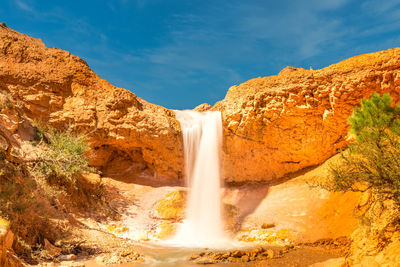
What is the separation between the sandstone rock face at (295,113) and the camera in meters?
12.7

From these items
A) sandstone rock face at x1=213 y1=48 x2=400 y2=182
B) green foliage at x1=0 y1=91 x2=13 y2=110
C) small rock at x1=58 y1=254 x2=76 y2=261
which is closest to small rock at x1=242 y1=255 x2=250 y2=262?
small rock at x1=58 y1=254 x2=76 y2=261

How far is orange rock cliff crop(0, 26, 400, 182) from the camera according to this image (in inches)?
518

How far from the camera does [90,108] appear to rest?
46.5 ft

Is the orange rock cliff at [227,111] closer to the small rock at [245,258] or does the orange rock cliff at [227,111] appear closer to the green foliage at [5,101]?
the green foliage at [5,101]

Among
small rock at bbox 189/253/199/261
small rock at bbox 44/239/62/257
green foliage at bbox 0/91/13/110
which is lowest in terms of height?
small rock at bbox 189/253/199/261

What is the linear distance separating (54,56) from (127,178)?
23.0 feet

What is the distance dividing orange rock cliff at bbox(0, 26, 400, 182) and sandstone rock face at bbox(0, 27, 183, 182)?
41 millimetres

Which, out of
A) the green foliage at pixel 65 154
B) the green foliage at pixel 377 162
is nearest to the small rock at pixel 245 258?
the green foliage at pixel 377 162

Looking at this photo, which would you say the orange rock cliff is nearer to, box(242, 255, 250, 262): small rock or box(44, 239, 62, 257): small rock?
box(44, 239, 62, 257): small rock

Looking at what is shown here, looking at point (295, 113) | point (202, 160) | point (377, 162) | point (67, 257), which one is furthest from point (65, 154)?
point (295, 113)

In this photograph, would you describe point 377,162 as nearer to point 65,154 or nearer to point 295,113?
point 295,113

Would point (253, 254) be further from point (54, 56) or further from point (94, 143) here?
point (54, 56)

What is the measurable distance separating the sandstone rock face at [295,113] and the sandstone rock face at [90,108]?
3198 millimetres

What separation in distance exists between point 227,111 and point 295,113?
3271 millimetres
